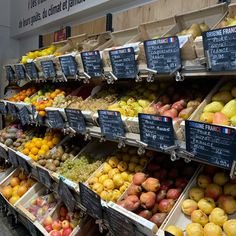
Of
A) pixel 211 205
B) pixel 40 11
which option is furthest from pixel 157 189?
pixel 40 11

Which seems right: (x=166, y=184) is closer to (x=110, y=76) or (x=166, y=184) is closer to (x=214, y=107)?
(x=214, y=107)

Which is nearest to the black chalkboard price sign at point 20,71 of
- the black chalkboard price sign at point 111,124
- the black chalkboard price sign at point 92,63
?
the black chalkboard price sign at point 92,63

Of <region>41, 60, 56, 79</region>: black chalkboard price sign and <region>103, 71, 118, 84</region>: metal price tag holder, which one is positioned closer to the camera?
<region>103, 71, 118, 84</region>: metal price tag holder

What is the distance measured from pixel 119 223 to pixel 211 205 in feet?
1.61

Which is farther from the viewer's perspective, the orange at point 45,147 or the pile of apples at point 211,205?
the orange at point 45,147

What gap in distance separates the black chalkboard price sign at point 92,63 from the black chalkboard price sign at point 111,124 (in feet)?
1.11

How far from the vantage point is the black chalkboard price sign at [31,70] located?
333 centimetres

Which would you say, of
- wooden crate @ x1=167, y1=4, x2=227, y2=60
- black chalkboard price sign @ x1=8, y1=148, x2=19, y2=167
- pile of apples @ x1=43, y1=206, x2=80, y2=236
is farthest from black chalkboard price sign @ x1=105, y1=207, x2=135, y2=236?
black chalkboard price sign @ x1=8, y1=148, x2=19, y2=167

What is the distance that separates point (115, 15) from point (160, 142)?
186 centimetres

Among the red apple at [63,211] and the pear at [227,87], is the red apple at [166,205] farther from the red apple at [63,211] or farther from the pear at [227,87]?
the red apple at [63,211]

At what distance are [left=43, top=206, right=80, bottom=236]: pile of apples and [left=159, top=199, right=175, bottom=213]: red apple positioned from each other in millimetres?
985

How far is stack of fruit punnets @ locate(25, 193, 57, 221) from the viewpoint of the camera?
9.21 feet

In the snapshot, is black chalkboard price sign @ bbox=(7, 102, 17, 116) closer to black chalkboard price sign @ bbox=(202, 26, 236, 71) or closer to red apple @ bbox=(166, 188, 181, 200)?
red apple @ bbox=(166, 188, 181, 200)

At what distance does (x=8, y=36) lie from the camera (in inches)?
236
